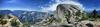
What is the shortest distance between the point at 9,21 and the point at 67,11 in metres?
0.58

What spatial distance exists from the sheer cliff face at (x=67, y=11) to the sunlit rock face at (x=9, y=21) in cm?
40

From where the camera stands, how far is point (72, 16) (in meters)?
2.90

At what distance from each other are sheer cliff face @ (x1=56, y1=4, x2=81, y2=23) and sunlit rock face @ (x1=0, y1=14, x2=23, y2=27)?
402 mm

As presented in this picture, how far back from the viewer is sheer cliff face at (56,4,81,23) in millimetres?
2896

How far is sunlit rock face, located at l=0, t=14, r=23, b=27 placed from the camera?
9.61 feet

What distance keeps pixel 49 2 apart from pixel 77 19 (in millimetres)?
320

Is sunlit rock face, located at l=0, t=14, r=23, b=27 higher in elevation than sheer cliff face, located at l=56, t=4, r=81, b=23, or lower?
lower

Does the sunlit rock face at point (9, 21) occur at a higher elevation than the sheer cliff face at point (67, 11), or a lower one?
lower

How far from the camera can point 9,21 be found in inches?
116

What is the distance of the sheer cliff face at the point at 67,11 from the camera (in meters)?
2.90

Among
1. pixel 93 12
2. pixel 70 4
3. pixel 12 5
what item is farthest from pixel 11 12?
pixel 93 12

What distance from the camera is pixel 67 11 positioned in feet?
9.56

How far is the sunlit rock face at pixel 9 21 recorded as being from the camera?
115 inches

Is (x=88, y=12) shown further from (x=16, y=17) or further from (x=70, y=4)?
(x=16, y=17)
